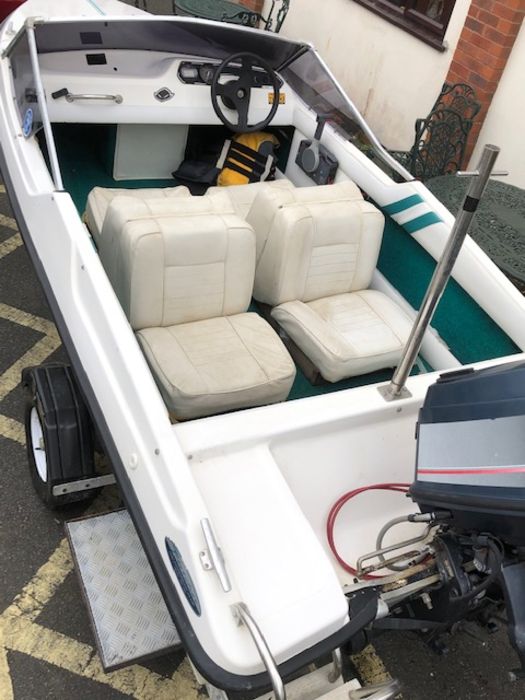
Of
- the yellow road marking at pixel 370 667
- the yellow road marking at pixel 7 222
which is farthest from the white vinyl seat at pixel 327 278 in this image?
the yellow road marking at pixel 7 222

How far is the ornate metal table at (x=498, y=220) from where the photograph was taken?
3246 millimetres

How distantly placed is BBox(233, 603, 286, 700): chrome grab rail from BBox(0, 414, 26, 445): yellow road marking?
1.63 metres

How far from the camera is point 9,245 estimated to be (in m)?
3.83

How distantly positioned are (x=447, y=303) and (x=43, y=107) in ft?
6.21

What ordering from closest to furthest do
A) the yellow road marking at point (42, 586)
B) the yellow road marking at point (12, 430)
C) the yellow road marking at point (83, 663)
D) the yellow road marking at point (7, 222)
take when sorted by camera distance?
the yellow road marking at point (83, 663), the yellow road marking at point (42, 586), the yellow road marking at point (12, 430), the yellow road marking at point (7, 222)

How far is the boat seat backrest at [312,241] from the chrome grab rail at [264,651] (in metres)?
1.55

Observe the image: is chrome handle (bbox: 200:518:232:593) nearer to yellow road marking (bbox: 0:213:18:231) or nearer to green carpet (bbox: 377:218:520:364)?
green carpet (bbox: 377:218:520:364)

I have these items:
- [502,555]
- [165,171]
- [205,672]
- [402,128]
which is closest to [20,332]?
[165,171]

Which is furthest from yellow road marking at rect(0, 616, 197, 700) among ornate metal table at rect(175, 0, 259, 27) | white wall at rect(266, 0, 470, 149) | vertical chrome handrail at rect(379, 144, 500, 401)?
ornate metal table at rect(175, 0, 259, 27)

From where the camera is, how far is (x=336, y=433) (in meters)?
2.12

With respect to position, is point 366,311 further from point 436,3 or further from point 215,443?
point 436,3

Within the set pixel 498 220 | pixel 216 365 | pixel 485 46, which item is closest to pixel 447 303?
pixel 498 220

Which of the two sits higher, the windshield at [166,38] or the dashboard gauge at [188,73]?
the windshield at [166,38]

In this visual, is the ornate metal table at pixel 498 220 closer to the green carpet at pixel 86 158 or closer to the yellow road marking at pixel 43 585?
the green carpet at pixel 86 158
